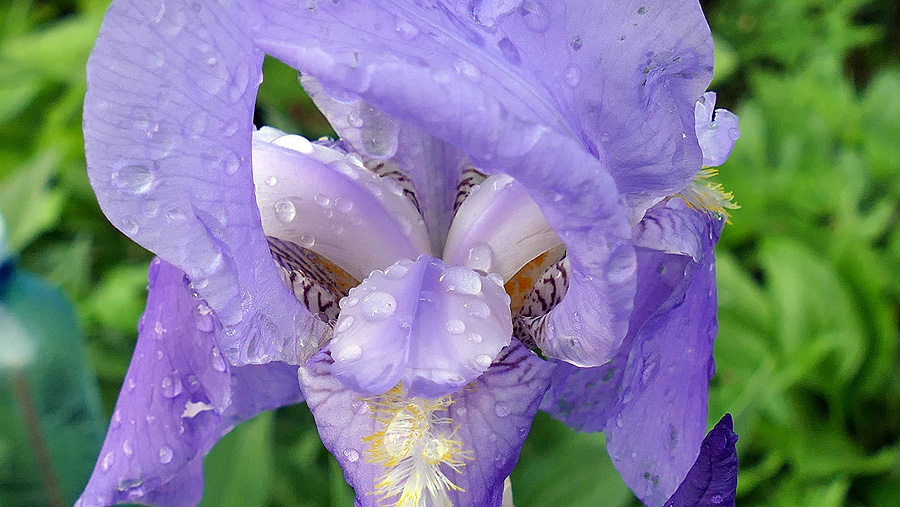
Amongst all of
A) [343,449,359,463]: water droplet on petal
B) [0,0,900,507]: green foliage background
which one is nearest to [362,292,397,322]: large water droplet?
[343,449,359,463]: water droplet on petal

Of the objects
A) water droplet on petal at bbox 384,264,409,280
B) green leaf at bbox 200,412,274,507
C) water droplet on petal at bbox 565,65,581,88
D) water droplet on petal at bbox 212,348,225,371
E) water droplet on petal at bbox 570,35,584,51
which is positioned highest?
water droplet on petal at bbox 570,35,584,51

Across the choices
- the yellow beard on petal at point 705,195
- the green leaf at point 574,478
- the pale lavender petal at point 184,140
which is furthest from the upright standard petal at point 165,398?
the green leaf at point 574,478

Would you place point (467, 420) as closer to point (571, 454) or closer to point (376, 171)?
point (376, 171)

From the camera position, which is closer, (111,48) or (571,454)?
(111,48)

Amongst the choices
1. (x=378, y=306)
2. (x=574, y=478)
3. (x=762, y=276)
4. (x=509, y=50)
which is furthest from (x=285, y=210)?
(x=762, y=276)

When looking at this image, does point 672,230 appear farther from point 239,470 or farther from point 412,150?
point 239,470

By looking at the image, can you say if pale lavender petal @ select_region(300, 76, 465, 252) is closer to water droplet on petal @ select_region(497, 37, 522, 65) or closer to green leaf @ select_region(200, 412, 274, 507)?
water droplet on petal @ select_region(497, 37, 522, 65)

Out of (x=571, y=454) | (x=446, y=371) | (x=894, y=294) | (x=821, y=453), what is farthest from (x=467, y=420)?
(x=894, y=294)
